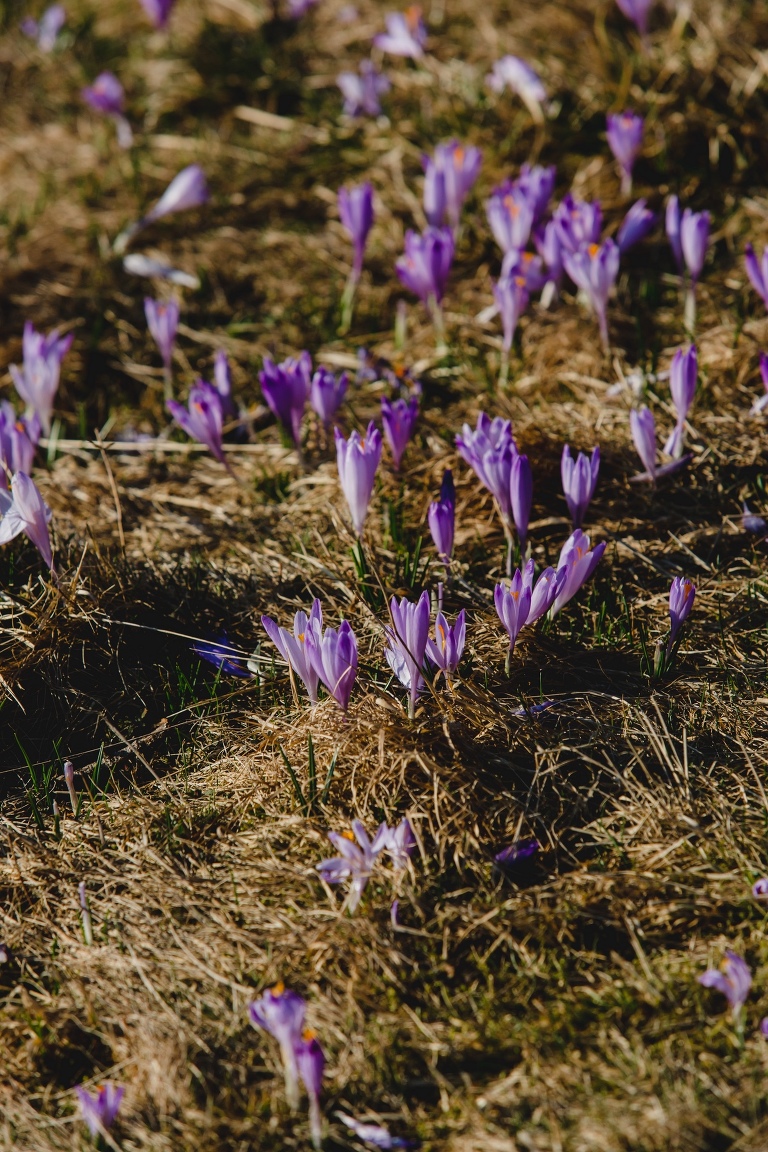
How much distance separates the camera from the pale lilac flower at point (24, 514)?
224 centimetres

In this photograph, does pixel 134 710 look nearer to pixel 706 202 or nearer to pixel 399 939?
pixel 399 939

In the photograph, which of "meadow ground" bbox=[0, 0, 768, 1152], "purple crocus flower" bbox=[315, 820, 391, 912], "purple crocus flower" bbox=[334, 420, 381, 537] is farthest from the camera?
"purple crocus flower" bbox=[334, 420, 381, 537]

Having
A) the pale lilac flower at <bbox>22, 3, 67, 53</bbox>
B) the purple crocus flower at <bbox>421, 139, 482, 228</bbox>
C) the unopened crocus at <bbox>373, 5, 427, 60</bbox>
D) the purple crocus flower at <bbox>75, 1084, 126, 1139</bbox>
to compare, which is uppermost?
the unopened crocus at <bbox>373, 5, 427, 60</bbox>

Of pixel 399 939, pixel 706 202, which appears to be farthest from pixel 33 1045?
pixel 706 202

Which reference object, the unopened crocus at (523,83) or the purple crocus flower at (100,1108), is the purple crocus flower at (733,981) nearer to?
the purple crocus flower at (100,1108)

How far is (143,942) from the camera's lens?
1878 mm

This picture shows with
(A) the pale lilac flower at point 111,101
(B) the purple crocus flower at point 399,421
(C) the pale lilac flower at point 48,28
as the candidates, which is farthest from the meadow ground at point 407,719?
(C) the pale lilac flower at point 48,28

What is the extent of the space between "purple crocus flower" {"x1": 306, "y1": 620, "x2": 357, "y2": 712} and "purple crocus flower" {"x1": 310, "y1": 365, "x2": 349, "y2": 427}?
89 centimetres

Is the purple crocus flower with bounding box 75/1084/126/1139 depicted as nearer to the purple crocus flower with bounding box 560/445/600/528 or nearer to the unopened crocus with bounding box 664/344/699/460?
the purple crocus flower with bounding box 560/445/600/528

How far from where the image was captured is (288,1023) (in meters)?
1.58

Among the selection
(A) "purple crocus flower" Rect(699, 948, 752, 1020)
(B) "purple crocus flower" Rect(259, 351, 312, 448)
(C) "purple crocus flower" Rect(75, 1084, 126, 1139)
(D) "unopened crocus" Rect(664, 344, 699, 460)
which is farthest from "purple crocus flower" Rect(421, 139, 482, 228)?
(C) "purple crocus flower" Rect(75, 1084, 126, 1139)

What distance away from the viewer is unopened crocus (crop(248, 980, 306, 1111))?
1576 millimetres

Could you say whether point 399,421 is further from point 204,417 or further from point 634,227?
point 634,227

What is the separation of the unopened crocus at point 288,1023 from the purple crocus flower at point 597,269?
2011 millimetres
